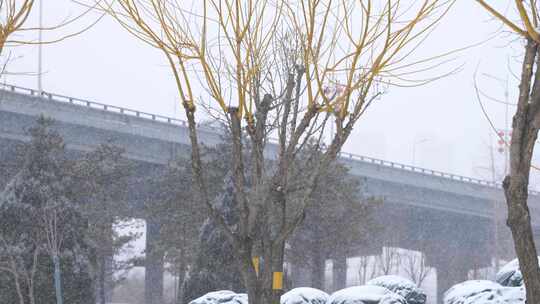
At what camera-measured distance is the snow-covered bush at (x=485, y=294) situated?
10.1 meters

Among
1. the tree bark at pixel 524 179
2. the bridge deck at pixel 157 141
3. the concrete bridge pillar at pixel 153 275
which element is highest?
the bridge deck at pixel 157 141

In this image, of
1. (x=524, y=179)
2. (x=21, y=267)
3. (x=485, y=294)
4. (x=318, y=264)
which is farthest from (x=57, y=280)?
(x=318, y=264)

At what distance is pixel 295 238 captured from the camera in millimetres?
28484

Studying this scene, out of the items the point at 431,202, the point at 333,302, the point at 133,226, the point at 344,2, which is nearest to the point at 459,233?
the point at 431,202

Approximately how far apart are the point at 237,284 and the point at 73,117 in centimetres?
1732

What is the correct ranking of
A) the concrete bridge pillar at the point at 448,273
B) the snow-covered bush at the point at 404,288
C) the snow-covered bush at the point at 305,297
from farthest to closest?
the concrete bridge pillar at the point at 448,273 < the snow-covered bush at the point at 404,288 < the snow-covered bush at the point at 305,297

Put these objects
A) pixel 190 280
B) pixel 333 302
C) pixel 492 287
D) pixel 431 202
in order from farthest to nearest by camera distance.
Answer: pixel 431 202, pixel 190 280, pixel 333 302, pixel 492 287

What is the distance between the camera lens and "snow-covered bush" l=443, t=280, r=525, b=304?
33.1 ft

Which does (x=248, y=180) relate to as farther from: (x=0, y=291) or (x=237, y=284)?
(x=0, y=291)

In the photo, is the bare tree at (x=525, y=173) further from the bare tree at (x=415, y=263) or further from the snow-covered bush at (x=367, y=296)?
the bare tree at (x=415, y=263)

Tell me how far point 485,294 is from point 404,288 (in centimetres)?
219

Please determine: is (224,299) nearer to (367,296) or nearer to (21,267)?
(367,296)

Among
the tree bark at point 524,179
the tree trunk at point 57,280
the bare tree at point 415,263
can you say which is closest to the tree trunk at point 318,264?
the tree trunk at point 57,280

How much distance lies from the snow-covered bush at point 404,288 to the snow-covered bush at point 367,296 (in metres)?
0.84
